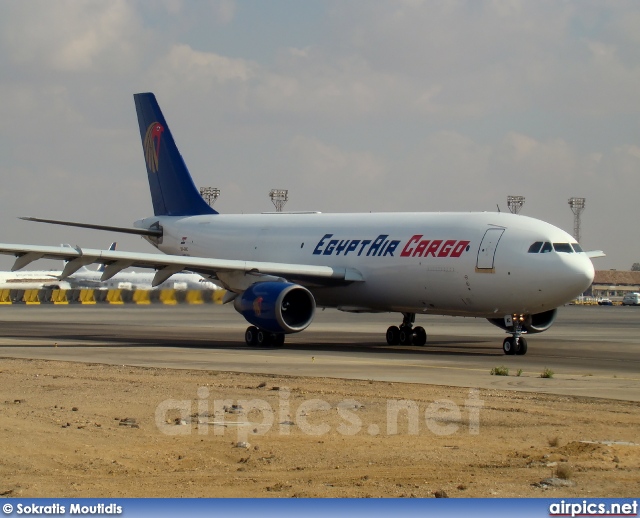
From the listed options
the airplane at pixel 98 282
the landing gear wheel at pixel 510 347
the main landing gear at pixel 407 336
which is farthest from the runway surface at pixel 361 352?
the airplane at pixel 98 282

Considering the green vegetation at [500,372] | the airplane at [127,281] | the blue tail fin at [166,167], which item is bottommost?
the green vegetation at [500,372]

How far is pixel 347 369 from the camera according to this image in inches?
803

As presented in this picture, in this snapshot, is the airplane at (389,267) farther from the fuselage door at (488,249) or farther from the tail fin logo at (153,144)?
the tail fin logo at (153,144)

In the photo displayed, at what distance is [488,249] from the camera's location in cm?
2572

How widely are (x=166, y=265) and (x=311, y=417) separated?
15.6 metres

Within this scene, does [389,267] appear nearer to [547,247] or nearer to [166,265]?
[547,247]

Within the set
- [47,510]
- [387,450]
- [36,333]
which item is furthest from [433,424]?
[36,333]

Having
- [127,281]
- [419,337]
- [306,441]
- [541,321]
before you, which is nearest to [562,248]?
Result: [541,321]

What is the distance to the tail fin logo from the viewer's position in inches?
1437

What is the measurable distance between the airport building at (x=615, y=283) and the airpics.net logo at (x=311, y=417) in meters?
148

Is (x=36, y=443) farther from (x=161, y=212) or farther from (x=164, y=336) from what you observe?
(x=161, y=212)

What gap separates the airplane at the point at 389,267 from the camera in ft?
82.8

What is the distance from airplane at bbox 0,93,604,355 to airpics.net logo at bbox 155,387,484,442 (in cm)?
1062

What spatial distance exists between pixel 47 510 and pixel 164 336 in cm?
2584
